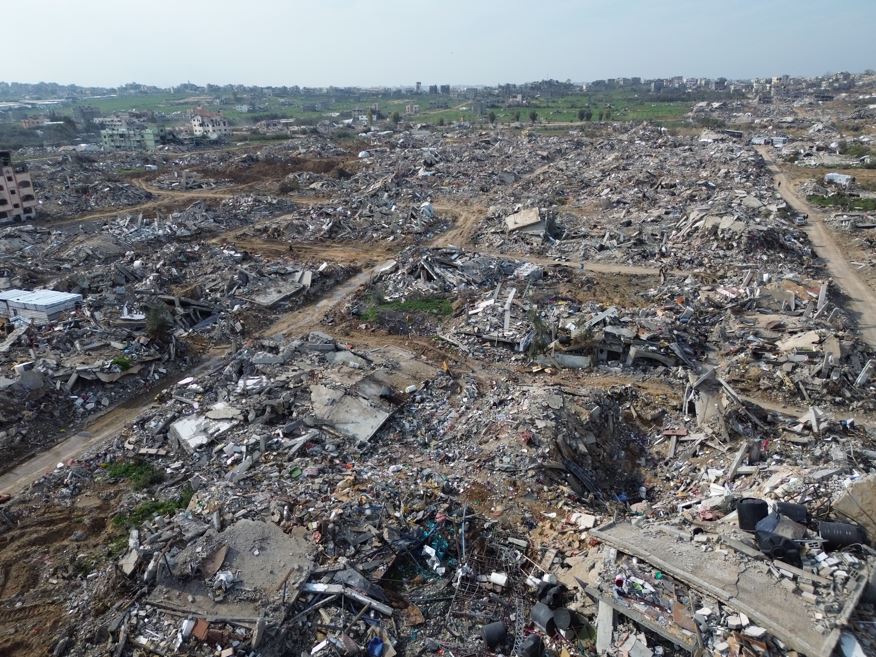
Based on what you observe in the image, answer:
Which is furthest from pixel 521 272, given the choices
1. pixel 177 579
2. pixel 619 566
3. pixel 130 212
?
pixel 130 212

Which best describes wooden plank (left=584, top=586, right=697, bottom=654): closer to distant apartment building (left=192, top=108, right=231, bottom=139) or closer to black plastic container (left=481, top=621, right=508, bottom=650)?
black plastic container (left=481, top=621, right=508, bottom=650)

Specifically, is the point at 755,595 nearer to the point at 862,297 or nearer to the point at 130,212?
the point at 862,297

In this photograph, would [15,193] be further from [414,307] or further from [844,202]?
[844,202]

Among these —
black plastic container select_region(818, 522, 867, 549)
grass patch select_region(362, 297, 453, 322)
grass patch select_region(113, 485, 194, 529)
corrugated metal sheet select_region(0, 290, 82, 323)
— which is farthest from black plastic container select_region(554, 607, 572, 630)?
corrugated metal sheet select_region(0, 290, 82, 323)

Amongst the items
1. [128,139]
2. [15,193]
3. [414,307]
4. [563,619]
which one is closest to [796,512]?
[563,619]

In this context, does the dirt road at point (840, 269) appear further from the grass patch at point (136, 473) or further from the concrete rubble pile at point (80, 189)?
the concrete rubble pile at point (80, 189)

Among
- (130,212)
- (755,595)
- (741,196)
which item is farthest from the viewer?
(130,212)
